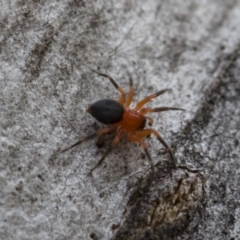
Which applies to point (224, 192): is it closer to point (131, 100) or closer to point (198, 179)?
point (198, 179)

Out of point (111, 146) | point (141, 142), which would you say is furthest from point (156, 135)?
point (111, 146)

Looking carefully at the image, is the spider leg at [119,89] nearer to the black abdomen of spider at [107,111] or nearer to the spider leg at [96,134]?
the black abdomen of spider at [107,111]

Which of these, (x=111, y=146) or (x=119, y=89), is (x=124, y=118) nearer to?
(x=119, y=89)

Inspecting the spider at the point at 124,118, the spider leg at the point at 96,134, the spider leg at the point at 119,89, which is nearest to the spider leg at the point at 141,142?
the spider at the point at 124,118

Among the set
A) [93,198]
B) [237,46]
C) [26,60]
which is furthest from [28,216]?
[237,46]

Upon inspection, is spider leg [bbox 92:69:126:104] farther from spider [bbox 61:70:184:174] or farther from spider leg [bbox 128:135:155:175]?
spider leg [bbox 128:135:155:175]
